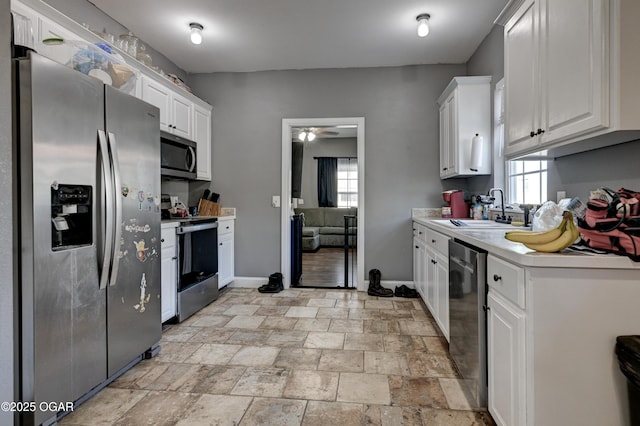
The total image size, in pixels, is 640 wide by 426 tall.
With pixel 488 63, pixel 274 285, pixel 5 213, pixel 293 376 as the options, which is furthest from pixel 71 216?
pixel 488 63

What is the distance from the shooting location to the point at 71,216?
1723 millimetres

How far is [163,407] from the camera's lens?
6.05 ft

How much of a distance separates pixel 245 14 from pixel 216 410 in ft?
9.98

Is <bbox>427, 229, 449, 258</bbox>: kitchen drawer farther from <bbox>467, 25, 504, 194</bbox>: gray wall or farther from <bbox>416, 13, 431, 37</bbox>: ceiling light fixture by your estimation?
<bbox>416, 13, 431, 37</bbox>: ceiling light fixture

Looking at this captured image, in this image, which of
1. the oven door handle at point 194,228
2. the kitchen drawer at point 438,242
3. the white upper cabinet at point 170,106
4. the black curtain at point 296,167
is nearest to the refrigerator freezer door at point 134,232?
the oven door handle at point 194,228

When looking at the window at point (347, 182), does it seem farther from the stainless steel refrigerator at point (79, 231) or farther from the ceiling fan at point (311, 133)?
the stainless steel refrigerator at point (79, 231)

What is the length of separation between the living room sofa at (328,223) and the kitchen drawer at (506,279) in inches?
243

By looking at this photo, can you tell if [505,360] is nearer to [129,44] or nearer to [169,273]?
[169,273]

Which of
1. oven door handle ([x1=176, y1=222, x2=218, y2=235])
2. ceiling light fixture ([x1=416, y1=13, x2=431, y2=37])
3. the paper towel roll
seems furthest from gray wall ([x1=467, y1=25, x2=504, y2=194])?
oven door handle ([x1=176, y1=222, x2=218, y2=235])

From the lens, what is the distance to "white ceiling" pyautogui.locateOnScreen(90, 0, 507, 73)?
114 inches

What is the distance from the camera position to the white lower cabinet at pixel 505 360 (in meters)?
1.36

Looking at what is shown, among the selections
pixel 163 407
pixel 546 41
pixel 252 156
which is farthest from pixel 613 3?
pixel 252 156

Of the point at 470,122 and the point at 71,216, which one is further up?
the point at 470,122

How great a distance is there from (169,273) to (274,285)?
1.49 metres
